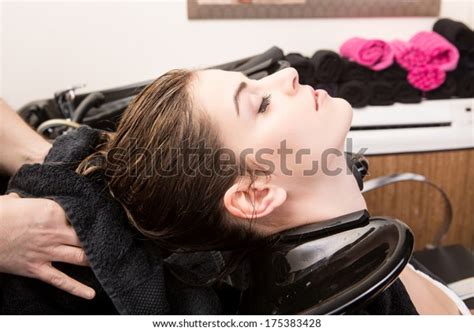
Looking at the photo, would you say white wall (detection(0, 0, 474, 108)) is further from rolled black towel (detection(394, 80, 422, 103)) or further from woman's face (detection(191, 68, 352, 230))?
woman's face (detection(191, 68, 352, 230))

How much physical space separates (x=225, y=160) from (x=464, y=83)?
1.07 meters

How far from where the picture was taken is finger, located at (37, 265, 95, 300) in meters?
0.65

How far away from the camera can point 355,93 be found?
4.31 ft

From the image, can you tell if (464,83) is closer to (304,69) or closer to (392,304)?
(304,69)

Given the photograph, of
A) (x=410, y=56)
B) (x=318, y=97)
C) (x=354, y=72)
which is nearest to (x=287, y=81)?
(x=318, y=97)

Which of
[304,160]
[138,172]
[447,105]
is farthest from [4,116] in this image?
[447,105]

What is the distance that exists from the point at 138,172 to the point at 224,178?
14 cm

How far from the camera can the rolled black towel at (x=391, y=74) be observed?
137cm

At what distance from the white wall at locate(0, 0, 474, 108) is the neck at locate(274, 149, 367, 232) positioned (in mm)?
844

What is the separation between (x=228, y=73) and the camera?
2.39ft

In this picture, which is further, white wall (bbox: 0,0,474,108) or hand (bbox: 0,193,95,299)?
white wall (bbox: 0,0,474,108)

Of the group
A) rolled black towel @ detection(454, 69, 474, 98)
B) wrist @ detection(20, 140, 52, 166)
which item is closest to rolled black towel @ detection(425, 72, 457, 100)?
rolled black towel @ detection(454, 69, 474, 98)
